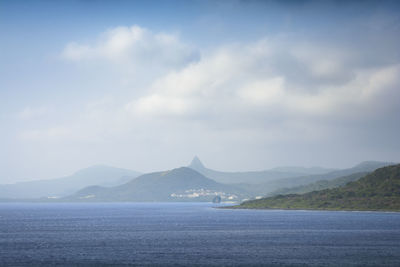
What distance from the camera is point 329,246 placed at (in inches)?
5896

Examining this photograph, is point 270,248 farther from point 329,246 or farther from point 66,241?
point 66,241

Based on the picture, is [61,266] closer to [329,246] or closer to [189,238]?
[189,238]

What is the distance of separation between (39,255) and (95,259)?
66.8ft

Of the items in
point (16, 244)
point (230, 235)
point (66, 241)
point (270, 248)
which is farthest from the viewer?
point (230, 235)

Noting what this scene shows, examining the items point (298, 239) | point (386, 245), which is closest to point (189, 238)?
point (298, 239)

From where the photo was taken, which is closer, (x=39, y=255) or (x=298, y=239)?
(x=39, y=255)

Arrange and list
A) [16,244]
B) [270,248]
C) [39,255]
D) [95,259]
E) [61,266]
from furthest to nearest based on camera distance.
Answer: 1. [16,244]
2. [270,248]
3. [39,255]
4. [95,259]
5. [61,266]

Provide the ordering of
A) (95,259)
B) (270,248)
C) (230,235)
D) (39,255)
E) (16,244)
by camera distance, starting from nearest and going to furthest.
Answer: (95,259) < (39,255) < (270,248) < (16,244) < (230,235)

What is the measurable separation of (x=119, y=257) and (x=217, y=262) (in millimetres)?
27828

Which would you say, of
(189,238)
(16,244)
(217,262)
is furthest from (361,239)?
(16,244)

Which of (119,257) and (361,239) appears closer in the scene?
(119,257)

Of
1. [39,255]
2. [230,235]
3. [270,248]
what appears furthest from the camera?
[230,235]

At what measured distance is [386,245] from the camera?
150 metres

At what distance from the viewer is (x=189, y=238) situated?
179 m
